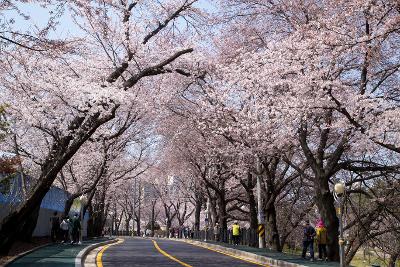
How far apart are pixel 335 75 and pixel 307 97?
7.35 ft

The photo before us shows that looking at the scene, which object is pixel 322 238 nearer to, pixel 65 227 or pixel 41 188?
pixel 41 188

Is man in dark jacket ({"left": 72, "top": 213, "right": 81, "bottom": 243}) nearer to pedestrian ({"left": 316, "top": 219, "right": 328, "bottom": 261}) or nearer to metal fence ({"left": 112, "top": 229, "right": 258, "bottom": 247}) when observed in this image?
metal fence ({"left": 112, "top": 229, "right": 258, "bottom": 247})

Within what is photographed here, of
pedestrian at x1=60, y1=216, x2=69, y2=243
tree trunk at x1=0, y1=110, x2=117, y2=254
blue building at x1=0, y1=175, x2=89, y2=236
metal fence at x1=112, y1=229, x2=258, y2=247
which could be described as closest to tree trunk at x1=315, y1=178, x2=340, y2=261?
tree trunk at x1=0, y1=110, x2=117, y2=254

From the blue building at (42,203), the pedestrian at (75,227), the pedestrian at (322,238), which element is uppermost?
the blue building at (42,203)

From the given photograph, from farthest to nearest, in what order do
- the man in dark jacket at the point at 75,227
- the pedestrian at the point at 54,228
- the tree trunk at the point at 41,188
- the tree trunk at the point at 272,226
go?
the pedestrian at the point at 54,228 < the tree trunk at the point at 272,226 < the man in dark jacket at the point at 75,227 < the tree trunk at the point at 41,188

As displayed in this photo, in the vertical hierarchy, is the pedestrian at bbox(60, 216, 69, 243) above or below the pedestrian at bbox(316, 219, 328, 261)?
above

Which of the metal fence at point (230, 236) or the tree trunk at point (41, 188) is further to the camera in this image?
the metal fence at point (230, 236)

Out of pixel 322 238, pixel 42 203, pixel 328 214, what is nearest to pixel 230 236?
pixel 42 203

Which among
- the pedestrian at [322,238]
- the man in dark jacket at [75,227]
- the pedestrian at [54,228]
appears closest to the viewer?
the pedestrian at [322,238]

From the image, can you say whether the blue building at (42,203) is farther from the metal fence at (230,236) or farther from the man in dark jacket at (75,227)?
the metal fence at (230,236)

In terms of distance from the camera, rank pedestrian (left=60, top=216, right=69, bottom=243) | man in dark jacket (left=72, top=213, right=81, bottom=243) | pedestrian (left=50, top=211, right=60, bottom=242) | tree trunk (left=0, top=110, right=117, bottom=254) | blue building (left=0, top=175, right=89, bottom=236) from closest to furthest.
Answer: tree trunk (left=0, top=110, right=117, bottom=254)
blue building (left=0, top=175, right=89, bottom=236)
man in dark jacket (left=72, top=213, right=81, bottom=243)
pedestrian (left=60, top=216, right=69, bottom=243)
pedestrian (left=50, top=211, right=60, bottom=242)

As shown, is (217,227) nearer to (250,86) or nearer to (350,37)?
(250,86)

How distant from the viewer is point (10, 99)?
2459 cm

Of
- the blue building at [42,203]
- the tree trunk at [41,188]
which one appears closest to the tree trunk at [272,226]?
the blue building at [42,203]
